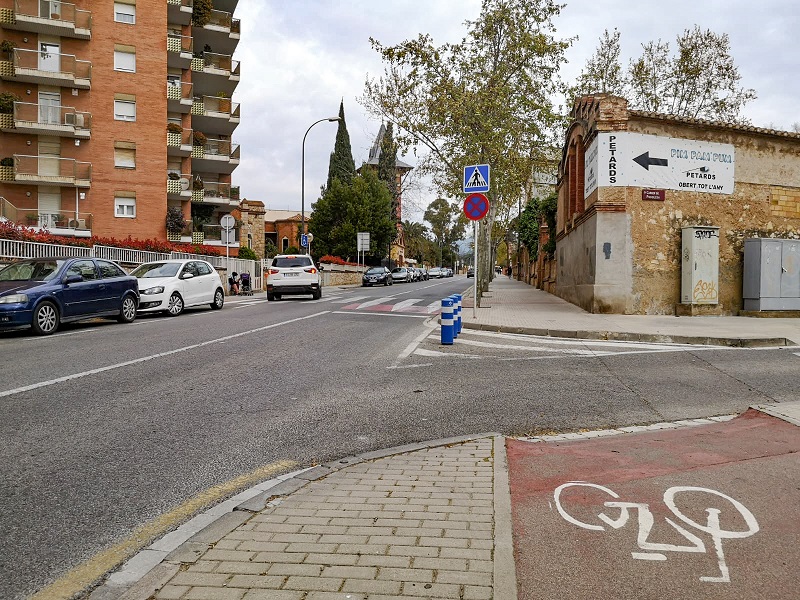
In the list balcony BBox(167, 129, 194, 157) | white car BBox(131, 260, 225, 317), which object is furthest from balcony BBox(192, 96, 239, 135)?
white car BBox(131, 260, 225, 317)

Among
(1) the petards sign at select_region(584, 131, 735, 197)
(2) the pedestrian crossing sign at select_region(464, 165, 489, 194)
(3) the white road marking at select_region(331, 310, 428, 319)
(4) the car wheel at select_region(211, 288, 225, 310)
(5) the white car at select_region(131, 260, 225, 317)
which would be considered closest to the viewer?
(2) the pedestrian crossing sign at select_region(464, 165, 489, 194)

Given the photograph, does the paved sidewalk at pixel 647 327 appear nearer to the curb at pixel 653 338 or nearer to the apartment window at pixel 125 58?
the curb at pixel 653 338

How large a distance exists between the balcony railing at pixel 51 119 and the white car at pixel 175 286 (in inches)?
786

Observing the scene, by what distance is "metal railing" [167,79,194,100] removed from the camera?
37.0 m

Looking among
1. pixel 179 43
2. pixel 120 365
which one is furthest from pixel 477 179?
pixel 179 43

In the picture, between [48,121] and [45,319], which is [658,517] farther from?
[48,121]

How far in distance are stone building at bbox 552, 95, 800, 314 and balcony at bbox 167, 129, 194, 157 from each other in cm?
2699

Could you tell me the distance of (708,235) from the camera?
1670cm

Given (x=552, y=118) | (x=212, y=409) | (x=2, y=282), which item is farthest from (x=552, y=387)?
(x=552, y=118)

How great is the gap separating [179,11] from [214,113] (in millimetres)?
6009

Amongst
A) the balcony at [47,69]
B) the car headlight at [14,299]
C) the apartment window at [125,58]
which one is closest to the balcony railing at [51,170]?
the balcony at [47,69]

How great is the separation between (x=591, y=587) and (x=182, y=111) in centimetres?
4031

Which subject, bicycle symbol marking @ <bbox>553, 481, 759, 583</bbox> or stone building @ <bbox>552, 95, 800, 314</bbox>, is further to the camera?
stone building @ <bbox>552, 95, 800, 314</bbox>

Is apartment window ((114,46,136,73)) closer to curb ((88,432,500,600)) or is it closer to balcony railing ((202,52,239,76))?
balcony railing ((202,52,239,76))
